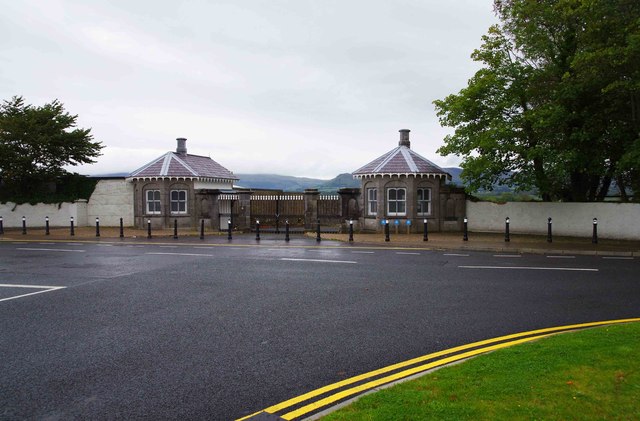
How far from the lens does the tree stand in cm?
2775

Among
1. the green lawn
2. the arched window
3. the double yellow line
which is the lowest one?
the double yellow line

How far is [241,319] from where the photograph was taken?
782cm

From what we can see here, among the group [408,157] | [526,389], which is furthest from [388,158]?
[526,389]

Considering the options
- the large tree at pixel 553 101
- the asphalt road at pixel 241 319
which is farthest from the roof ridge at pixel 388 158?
the asphalt road at pixel 241 319

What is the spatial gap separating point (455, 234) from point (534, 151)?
6011 millimetres

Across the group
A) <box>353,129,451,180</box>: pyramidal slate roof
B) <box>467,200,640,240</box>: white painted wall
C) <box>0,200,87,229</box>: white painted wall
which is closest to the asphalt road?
<box>467,200,640,240</box>: white painted wall

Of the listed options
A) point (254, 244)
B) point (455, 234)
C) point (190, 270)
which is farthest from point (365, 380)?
point (455, 234)

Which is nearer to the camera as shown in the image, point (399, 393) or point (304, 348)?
point (399, 393)

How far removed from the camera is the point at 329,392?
15.9 feet

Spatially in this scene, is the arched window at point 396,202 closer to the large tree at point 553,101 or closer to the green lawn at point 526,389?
the large tree at point 553,101

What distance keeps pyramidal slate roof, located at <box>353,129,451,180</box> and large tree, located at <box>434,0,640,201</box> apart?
2.13m

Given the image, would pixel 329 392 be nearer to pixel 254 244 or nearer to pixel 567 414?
pixel 567 414

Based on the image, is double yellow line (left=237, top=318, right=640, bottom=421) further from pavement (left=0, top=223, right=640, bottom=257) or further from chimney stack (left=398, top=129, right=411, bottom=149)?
chimney stack (left=398, top=129, right=411, bottom=149)

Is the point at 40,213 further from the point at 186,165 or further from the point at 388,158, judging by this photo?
the point at 388,158
